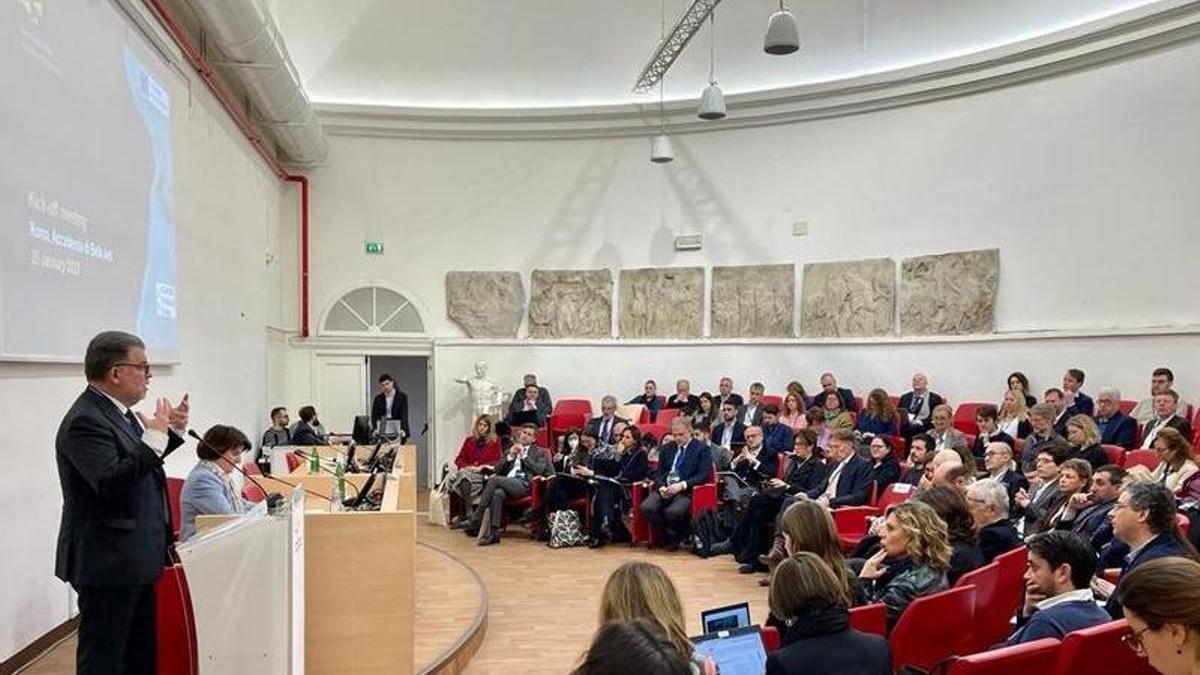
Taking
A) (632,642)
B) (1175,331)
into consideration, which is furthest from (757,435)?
(632,642)

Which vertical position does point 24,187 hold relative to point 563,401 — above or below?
above

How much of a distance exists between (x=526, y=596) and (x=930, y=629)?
3.55 m

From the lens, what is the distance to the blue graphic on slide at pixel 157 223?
5816 millimetres

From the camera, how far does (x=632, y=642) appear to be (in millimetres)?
1322

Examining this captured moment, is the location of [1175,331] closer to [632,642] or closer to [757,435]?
[757,435]

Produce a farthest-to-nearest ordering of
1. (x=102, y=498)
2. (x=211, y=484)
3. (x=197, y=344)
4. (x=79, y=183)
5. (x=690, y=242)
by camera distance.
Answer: (x=690, y=242) < (x=197, y=344) < (x=79, y=183) < (x=211, y=484) < (x=102, y=498)

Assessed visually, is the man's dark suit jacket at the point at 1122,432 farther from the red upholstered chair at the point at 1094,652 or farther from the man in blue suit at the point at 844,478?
the red upholstered chair at the point at 1094,652

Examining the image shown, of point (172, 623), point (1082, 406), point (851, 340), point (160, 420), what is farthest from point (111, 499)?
point (851, 340)

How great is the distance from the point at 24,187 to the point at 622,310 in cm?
839

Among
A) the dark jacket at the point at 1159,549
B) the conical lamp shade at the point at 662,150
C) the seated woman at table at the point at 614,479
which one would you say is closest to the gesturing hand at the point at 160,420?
the dark jacket at the point at 1159,549

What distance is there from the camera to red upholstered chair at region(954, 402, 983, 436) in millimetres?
8852

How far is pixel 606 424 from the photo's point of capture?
32.9 feet

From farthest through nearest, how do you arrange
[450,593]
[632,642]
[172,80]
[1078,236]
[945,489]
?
[1078,236] < [172,80] < [450,593] < [945,489] < [632,642]

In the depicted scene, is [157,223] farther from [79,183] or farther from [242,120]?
[242,120]
